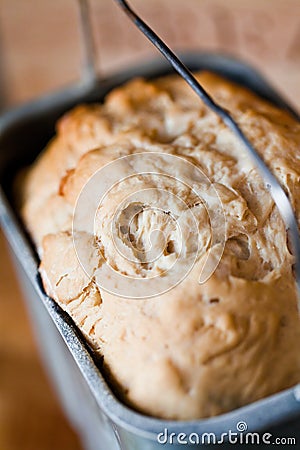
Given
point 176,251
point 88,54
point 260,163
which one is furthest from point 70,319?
point 88,54

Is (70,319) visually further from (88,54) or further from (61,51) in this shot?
(61,51)

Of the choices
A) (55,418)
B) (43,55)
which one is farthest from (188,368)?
(43,55)

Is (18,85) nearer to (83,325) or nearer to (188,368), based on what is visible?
(83,325)

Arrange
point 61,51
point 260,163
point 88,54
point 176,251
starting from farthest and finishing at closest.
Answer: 1. point 61,51
2. point 88,54
3. point 176,251
4. point 260,163

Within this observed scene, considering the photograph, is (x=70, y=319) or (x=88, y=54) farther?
(x=88, y=54)

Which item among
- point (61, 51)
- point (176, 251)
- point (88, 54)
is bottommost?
point (176, 251)

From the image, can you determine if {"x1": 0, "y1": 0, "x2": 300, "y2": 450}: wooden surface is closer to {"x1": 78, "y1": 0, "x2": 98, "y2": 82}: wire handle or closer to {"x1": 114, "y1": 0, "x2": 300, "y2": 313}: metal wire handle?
{"x1": 78, "y1": 0, "x2": 98, "y2": 82}: wire handle

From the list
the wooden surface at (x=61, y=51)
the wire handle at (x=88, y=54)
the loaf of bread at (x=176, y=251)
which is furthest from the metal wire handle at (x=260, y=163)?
the wooden surface at (x=61, y=51)
